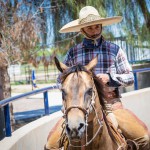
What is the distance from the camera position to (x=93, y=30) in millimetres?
3842

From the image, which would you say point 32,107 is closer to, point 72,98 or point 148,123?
point 148,123

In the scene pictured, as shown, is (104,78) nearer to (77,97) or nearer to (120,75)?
(120,75)

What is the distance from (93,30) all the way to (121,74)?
1.90ft

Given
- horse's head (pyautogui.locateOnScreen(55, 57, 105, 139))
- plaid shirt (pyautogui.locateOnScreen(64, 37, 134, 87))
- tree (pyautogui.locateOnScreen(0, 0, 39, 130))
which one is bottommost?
horse's head (pyautogui.locateOnScreen(55, 57, 105, 139))

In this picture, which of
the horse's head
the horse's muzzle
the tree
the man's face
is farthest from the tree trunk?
the horse's muzzle

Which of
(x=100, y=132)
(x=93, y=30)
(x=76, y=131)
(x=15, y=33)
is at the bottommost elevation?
(x=100, y=132)

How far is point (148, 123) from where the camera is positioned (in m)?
8.51

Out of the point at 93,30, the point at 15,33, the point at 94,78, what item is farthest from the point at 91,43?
the point at 15,33

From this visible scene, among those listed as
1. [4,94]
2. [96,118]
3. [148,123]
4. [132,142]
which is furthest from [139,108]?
[96,118]

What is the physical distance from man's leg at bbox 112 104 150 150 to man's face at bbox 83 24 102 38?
2.71 feet

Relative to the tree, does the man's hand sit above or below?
below

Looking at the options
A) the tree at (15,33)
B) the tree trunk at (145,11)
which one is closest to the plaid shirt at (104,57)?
the tree at (15,33)

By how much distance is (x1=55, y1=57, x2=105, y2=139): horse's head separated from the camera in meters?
2.58

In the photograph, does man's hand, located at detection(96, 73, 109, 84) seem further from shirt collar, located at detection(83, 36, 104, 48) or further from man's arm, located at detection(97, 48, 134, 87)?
shirt collar, located at detection(83, 36, 104, 48)
